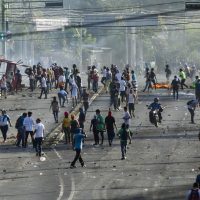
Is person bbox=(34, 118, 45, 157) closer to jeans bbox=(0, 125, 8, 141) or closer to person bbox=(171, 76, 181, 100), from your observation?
jeans bbox=(0, 125, 8, 141)

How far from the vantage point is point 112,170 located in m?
40.6

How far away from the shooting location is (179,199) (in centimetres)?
3416

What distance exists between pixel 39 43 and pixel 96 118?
111416mm

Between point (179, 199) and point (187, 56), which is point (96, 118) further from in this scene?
point (187, 56)

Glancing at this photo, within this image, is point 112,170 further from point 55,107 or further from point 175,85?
point 175,85

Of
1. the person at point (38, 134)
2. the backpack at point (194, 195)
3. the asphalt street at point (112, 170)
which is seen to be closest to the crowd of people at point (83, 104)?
the person at point (38, 134)

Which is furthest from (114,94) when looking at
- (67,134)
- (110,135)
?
(110,135)

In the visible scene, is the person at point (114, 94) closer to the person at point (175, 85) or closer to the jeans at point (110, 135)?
the person at point (175, 85)

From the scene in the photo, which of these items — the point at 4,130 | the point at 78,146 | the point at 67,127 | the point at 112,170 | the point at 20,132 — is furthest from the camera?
the point at 4,130

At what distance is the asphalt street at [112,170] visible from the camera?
117ft

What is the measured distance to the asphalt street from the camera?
3581cm

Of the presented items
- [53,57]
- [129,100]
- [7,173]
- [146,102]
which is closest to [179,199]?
[7,173]

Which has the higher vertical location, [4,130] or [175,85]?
[175,85]

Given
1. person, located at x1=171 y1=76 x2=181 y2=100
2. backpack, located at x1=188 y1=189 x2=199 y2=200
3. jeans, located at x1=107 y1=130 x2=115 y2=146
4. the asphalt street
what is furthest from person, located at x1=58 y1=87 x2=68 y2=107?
backpack, located at x1=188 y1=189 x2=199 y2=200
